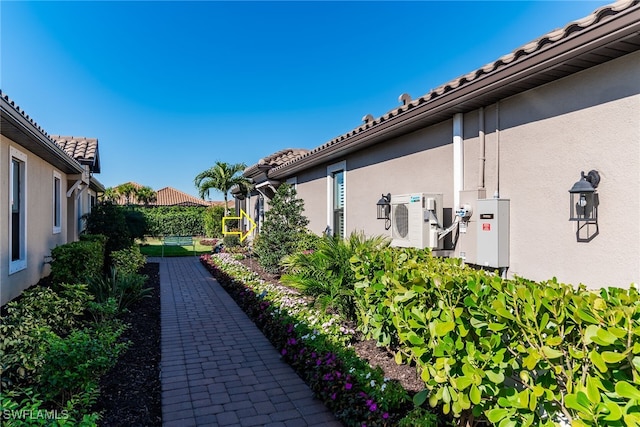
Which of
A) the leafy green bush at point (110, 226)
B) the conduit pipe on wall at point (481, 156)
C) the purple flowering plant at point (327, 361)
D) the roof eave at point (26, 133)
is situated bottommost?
the purple flowering plant at point (327, 361)

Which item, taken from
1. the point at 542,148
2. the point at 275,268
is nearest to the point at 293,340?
the point at 542,148

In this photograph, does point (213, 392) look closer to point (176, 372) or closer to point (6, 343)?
point (176, 372)

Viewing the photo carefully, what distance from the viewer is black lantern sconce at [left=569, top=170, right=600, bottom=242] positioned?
344 cm

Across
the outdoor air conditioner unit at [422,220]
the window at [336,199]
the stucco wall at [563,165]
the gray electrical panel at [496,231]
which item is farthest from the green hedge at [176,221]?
the gray electrical panel at [496,231]

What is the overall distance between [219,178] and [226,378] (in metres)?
27.1

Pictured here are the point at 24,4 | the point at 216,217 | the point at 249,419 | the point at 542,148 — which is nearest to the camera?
the point at 249,419

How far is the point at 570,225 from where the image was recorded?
3.74 m

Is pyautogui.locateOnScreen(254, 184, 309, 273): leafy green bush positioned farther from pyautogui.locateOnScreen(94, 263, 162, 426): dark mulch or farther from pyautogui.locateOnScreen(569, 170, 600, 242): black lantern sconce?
pyautogui.locateOnScreen(569, 170, 600, 242): black lantern sconce

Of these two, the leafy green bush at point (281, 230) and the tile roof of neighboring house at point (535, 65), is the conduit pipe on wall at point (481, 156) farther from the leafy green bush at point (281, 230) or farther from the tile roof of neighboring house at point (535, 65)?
the leafy green bush at point (281, 230)

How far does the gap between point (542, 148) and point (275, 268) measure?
24.7ft

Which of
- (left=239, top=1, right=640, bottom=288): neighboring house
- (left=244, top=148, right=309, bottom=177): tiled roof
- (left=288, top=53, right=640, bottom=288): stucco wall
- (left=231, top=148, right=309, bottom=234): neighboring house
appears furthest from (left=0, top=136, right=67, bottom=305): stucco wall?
(left=288, top=53, right=640, bottom=288): stucco wall

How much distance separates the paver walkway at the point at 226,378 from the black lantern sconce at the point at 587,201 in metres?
3.09

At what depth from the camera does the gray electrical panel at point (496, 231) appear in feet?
14.6

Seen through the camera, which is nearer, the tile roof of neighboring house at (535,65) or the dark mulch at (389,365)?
the tile roof of neighboring house at (535,65)
